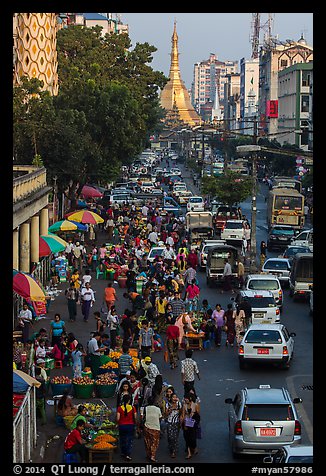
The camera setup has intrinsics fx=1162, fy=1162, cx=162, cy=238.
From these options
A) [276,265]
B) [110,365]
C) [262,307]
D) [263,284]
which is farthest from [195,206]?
[110,365]

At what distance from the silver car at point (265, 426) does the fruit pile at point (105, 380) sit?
4.70 m

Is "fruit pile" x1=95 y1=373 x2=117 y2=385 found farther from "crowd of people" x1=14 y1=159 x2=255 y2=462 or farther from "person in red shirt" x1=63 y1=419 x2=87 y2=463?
"person in red shirt" x1=63 y1=419 x2=87 y2=463

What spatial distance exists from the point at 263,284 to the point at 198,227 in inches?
681

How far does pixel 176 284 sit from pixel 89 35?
56.4 metres

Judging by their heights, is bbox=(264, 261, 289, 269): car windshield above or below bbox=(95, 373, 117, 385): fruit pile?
above

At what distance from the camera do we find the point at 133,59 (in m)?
85.6

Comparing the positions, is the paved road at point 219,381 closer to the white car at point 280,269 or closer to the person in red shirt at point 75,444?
the person in red shirt at point 75,444

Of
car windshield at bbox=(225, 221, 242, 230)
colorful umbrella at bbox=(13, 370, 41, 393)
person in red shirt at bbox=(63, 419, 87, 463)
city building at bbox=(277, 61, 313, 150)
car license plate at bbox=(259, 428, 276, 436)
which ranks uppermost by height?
city building at bbox=(277, 61, 313, 150)

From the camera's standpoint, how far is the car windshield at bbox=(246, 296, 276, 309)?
29297mm

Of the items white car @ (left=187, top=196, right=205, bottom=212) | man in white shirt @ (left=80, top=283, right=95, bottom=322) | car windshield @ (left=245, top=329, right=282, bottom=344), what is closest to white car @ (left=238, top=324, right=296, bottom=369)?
car windshield @ (left=245, top=329, right=282, bottom=344)

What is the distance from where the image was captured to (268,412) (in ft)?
55.5

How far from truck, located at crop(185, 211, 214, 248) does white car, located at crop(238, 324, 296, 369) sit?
927 inches

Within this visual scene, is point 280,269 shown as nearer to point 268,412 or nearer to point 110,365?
point 110,365
